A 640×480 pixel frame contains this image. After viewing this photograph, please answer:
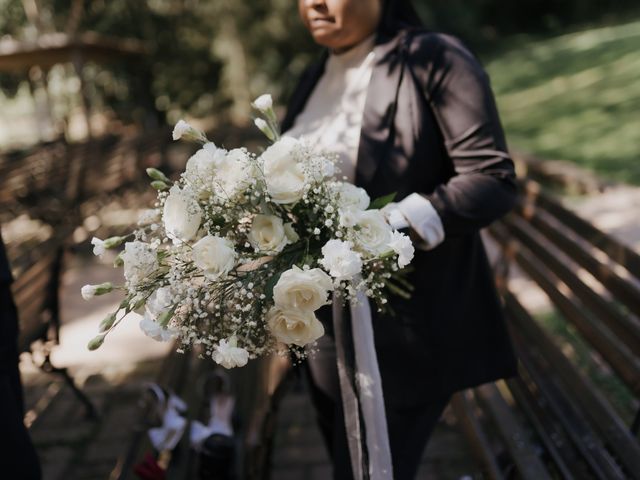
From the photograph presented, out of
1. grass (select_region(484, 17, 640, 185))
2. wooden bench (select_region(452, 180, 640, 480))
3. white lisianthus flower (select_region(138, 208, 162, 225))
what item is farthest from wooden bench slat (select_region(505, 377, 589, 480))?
grass (select_region(484, 17, 640, 185))

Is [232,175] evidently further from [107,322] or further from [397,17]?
[397,17]

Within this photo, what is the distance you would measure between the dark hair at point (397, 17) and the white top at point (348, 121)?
53mm

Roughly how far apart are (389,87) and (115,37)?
20.7 metres

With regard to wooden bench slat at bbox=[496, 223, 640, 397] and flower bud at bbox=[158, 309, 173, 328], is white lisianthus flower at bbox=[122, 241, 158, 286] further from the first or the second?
wooden bench slat at bbox=[496, 223, 640, 397]

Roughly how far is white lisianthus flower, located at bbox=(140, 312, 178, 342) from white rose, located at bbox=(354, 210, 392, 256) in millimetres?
458

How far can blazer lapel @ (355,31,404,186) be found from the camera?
1.99 meters

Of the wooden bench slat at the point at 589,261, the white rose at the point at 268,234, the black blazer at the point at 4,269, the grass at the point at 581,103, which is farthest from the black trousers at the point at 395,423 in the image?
the grass at the point at 581,103

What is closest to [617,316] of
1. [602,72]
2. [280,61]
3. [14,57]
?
[14,57]

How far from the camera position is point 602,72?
14461 millimetres

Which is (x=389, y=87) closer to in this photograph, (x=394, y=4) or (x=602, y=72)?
(x=394, y=4)

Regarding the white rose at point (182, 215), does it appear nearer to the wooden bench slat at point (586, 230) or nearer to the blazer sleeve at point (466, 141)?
the blazer sleeve at point (466, 141)

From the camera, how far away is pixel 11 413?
2068 mm

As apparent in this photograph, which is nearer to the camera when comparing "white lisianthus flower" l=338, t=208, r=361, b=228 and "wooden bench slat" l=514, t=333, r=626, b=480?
"white lisianthus flower" l=338, t=208, r=361, b=228

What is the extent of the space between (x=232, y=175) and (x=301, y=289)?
0.31 metres
